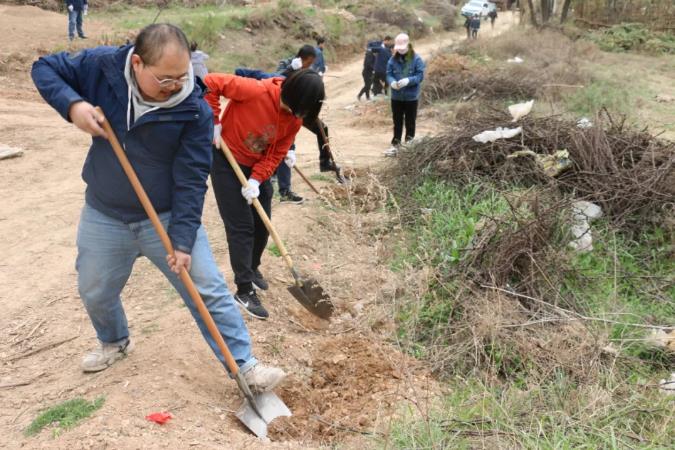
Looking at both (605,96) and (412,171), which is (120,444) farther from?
(605,96)

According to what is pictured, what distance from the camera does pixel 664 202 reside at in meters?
4.72

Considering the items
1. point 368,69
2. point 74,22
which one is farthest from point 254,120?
point 74,22

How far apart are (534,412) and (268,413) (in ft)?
3.97

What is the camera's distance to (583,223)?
4488mm

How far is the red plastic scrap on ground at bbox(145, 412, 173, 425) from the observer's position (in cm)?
241

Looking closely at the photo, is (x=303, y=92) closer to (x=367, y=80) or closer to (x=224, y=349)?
(x=224, y=349)

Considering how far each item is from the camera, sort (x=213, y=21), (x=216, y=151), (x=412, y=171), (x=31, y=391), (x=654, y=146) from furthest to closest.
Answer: (x=213, y=21)
(x=412, y=171)
(x=654, y=146)
(x=216, y=151)
(x=31, y=391)

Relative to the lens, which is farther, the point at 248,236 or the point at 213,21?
the point at 213,21

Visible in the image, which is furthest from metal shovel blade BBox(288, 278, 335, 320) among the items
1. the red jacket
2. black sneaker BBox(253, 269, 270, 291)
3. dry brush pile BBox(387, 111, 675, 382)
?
the red jacket

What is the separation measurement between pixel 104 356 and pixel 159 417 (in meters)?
0.63

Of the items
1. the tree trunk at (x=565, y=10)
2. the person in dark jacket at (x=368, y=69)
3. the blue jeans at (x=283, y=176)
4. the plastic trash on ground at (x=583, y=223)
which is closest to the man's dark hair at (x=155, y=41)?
the plastic trash on ground at (x=583, y=223)

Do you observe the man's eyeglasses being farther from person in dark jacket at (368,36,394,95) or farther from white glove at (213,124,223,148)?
person in dark jacket at (368,36,394,95)

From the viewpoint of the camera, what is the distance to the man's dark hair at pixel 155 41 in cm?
203

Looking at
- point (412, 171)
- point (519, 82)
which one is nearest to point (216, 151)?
point (412, 171)
